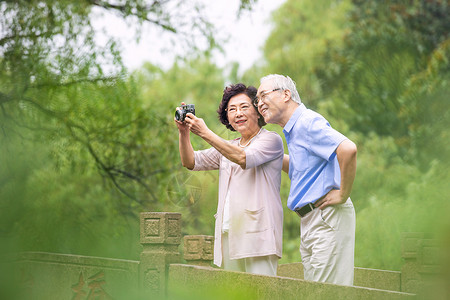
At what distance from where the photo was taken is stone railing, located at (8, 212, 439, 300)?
2.83 m

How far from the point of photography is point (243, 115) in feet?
11.3

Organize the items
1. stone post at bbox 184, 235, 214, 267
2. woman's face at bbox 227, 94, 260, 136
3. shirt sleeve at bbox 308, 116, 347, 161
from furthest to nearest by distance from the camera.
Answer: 1. stone post at bbox 184, 235, 214, 267
2. woman's face at bbox 227, 94, 260, 136
3. shirt sleeve at bbox 308, 116, 347, 161

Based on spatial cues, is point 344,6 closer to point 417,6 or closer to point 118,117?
point 417,6

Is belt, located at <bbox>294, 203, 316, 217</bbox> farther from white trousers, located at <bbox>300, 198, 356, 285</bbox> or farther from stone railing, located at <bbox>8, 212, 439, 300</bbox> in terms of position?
stone railing, located at <bbox>8, 212, 439, 300</bbox>

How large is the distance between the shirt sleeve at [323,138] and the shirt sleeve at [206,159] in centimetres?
72

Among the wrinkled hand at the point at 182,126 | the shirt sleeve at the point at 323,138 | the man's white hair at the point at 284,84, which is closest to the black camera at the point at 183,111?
the wrinkled hand at the point at 182,126

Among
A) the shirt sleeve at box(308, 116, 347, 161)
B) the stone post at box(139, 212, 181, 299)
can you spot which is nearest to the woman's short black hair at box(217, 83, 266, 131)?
the shirt sleeve at box(308, 116, 347, 161)

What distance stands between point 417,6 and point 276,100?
10.3m

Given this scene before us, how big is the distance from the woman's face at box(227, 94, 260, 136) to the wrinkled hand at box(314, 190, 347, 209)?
0.63 metres

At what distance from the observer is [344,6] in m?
16.1

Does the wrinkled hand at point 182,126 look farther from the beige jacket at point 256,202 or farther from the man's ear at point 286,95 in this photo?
the man's ear at point 286,95

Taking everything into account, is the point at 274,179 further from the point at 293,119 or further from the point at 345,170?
the point at 345,170

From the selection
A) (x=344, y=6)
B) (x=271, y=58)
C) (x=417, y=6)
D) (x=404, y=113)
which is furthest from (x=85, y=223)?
(x=344, y=6)

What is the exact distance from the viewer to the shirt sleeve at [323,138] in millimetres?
2949
